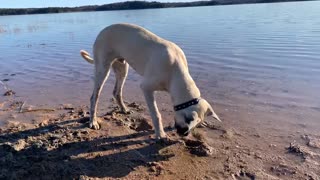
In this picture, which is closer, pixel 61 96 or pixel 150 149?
pixel 150 149

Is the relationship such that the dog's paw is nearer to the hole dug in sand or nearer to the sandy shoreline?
the sandy shoreline

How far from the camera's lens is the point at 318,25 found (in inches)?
880

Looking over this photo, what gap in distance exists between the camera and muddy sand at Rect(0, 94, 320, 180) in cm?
541

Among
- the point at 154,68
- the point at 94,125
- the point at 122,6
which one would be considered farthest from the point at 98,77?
the point at 122,6

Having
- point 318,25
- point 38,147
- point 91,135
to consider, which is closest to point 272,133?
point 91,135

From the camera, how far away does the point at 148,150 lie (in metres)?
6.23

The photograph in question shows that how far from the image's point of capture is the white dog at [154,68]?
568cm

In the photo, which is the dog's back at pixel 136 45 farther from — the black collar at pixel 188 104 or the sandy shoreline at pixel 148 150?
the sandy shoreline at pixel 148 150

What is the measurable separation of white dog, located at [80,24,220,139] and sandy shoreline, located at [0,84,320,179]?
1.58ft

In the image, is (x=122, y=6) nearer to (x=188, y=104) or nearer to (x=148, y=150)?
(x=148, y=150)

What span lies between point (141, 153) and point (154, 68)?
1.38 meters

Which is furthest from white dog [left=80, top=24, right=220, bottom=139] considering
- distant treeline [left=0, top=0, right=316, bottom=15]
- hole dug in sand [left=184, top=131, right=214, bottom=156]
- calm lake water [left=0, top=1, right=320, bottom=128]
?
distant treeline [left=0, top=0, right=316, bottom=15]

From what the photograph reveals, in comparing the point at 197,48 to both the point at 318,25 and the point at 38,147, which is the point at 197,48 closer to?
the point at 318,25

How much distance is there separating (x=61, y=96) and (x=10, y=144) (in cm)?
411
